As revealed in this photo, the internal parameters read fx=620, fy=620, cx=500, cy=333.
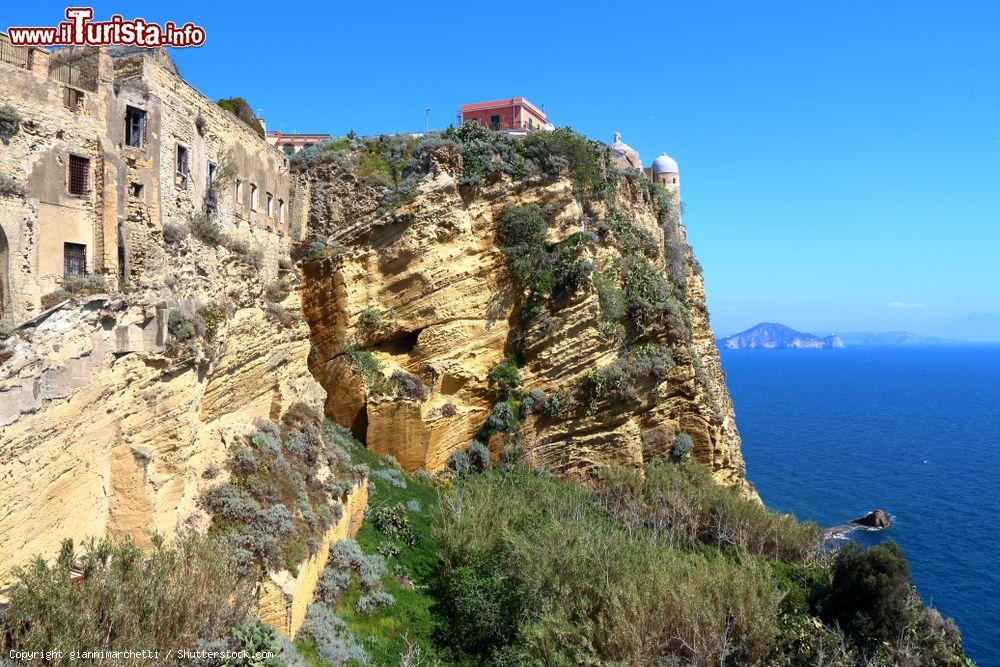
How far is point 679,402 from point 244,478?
17.3 metres

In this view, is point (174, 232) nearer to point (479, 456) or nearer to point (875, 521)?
point (479, 456)

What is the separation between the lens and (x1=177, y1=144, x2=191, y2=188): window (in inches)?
508

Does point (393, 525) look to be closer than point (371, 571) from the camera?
No

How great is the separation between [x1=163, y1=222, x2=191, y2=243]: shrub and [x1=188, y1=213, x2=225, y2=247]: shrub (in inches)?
21.3

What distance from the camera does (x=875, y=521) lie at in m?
35.1

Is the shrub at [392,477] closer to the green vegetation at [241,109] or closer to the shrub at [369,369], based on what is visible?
the shrub at [369,369]

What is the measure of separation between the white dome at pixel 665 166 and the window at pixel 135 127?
3264 centimetres

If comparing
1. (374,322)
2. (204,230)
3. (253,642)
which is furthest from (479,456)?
(253,642)

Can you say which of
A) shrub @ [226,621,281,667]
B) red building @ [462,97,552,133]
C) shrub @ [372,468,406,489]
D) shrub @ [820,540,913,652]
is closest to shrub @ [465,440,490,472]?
shrub @ [372,468,406,489]

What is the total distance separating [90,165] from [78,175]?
0.25 metres

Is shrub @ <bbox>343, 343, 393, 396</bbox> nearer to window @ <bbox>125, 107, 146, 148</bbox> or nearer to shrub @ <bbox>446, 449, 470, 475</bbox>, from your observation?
shrub @ <bbox>446, 449, 470, 475</bbox>

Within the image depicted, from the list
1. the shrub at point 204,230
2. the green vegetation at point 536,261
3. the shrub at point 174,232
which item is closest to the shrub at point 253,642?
the shrub at point 174,232

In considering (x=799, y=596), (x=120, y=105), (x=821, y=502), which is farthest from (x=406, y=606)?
(x=821, y=502)

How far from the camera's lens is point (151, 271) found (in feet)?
36.7
